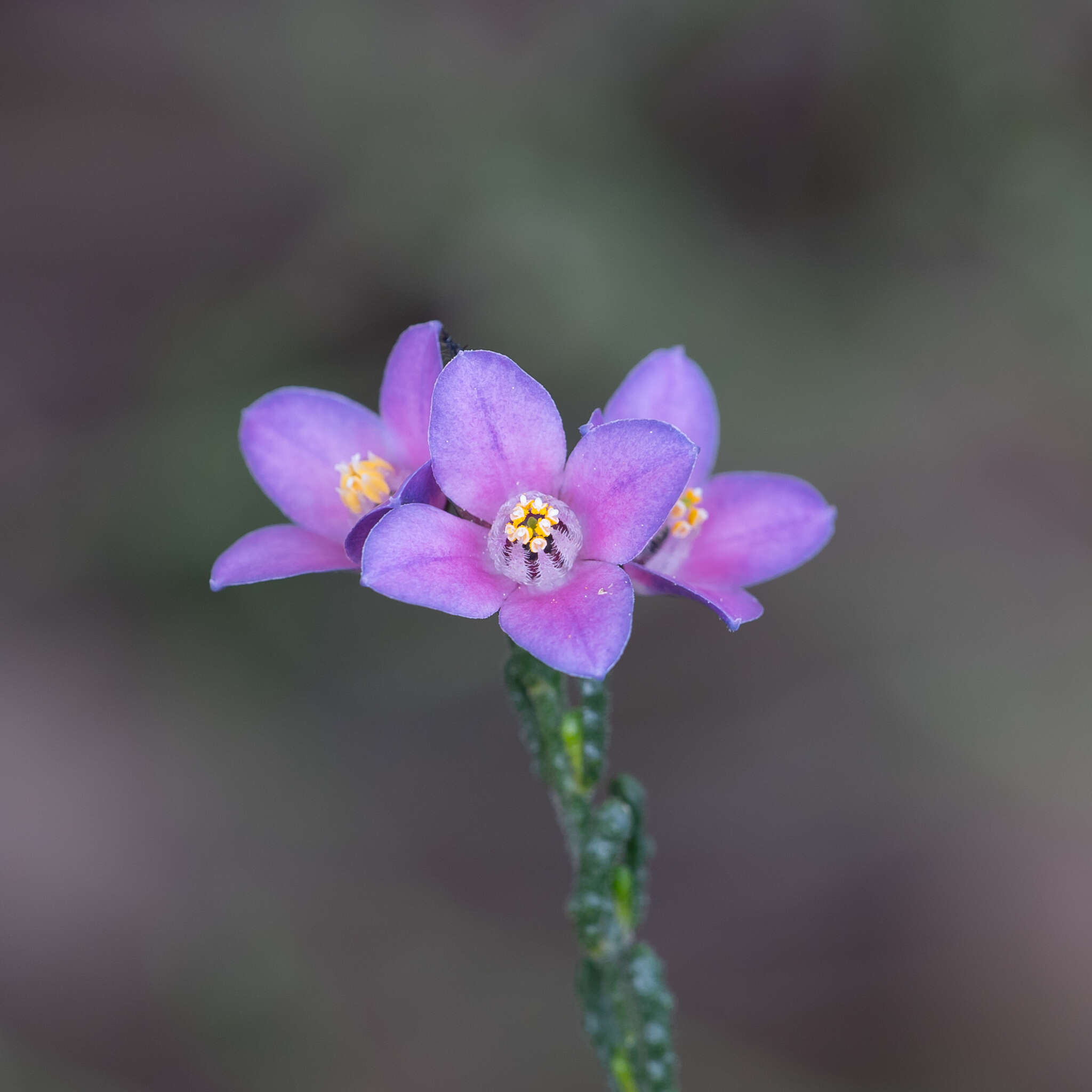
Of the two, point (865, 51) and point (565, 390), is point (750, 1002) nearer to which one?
point (565, 390)

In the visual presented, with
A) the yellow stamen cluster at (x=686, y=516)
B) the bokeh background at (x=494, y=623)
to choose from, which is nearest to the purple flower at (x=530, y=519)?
the yellow stamen cluster at (x=686, y=516)

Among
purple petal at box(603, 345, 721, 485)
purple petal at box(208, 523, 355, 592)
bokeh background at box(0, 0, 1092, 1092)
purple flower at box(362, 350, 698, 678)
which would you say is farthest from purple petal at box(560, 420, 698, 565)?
bokeh background at box(0, 0, 1092, 1092)

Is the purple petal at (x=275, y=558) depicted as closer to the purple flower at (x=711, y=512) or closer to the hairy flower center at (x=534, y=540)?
the hairy flower center at (x=534, y=540)

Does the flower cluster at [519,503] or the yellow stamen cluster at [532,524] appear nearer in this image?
the flower cluster at [519,503]

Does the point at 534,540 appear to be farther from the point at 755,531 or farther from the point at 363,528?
the point at 755,531

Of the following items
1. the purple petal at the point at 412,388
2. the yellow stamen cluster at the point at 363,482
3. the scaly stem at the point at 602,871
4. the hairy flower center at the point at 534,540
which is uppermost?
the purple petal at the point at 412,388

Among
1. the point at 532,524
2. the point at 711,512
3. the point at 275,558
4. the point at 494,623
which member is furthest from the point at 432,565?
the point at 494,623

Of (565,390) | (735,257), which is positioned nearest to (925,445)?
(735,257)
